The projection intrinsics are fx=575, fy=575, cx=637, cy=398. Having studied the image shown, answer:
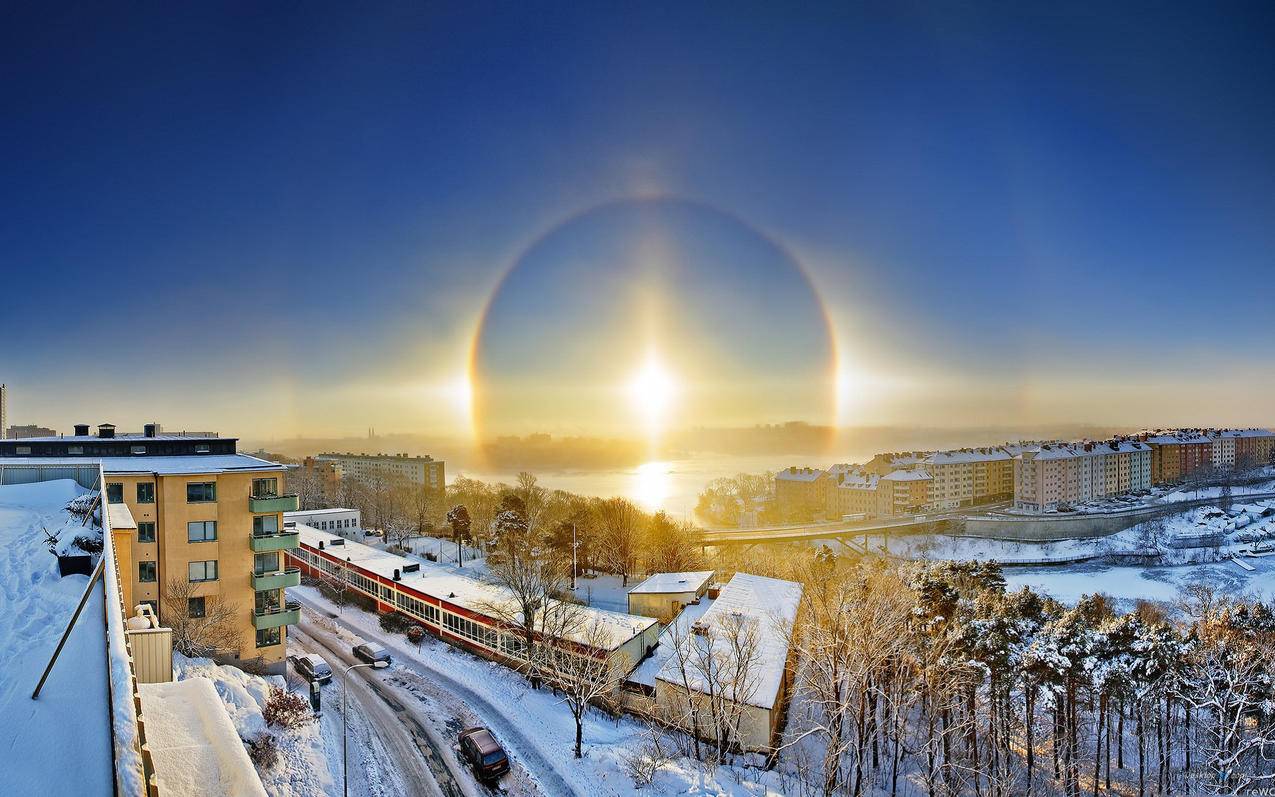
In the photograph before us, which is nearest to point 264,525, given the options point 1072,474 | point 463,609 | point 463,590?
point 463,609

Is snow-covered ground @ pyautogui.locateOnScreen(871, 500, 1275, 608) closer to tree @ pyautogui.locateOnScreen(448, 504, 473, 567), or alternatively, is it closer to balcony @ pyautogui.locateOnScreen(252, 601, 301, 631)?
tree @ pyautogui.locateOnScreen(448, 504, 473, 567)

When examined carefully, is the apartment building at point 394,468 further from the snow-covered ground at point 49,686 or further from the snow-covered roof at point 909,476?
the snow-covered ground at point 49,686

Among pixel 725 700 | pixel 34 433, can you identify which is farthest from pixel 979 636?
pixel 34 433

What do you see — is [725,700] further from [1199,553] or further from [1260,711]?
[1199,553]

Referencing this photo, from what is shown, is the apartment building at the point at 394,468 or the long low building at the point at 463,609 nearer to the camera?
the long low building at the point at 463,609

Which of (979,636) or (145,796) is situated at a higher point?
(145,796)

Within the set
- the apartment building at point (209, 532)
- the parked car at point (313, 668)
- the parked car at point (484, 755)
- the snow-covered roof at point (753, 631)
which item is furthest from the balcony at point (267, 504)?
the snow-covered roof at point (753, 631)
